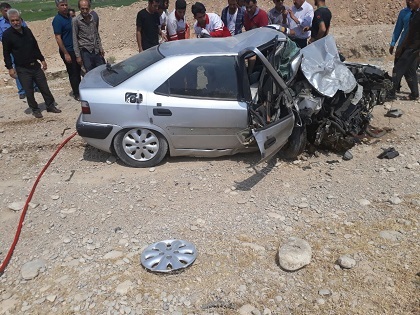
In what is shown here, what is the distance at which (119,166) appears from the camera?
17.3 ft

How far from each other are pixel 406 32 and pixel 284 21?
2.11 m

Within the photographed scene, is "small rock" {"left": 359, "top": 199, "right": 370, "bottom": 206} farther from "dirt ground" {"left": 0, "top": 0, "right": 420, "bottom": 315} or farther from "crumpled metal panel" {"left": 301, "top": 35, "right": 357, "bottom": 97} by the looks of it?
"crumpled metal panel" {"left": 301, "top": 35, "right": 357, "bottom": 97}

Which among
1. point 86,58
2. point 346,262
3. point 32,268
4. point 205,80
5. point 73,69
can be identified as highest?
point 205,80

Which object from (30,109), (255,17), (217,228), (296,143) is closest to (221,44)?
(296,143)

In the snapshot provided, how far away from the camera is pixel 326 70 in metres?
5.20

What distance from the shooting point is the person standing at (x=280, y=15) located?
Answer: 7.06 metres

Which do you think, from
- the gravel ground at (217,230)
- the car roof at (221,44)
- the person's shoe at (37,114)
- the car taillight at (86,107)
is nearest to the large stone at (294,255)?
the gravel ground at (217,230)

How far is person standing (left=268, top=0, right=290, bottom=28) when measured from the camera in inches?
278

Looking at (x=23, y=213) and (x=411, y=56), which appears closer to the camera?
(x=23, y=213)

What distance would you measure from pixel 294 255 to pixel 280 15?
5.04m

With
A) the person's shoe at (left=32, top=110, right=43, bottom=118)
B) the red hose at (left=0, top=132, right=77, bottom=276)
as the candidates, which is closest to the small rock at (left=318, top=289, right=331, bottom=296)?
the red hose at (left=0, top=132, right=77, bottom=276)

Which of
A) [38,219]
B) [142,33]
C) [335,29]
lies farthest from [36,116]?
[335,29]

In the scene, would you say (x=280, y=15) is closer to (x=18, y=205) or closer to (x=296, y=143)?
(x=296, y=143)

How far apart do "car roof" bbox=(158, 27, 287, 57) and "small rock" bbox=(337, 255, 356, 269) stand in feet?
8.81
